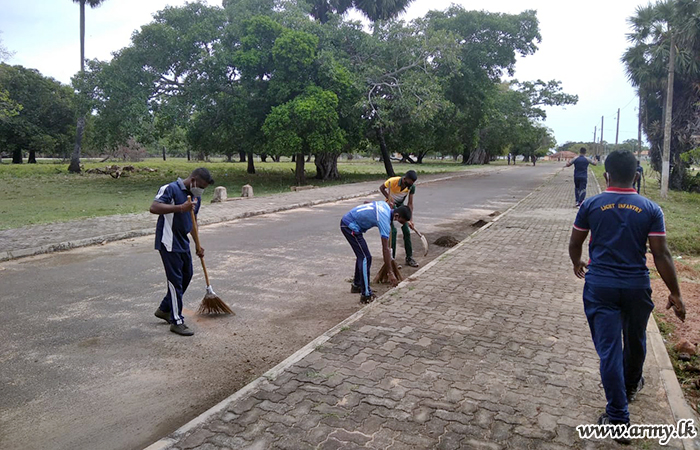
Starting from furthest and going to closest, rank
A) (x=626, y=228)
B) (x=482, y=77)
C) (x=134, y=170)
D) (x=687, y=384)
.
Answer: (x=134, y=170), (x=482, y=77), (x=687, y=384), (x=626, y=228)

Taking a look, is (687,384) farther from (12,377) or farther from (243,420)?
(12,377)

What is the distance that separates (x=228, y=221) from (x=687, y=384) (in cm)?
1030

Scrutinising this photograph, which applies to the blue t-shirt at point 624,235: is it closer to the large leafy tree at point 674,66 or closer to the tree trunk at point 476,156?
the large leafy tree at point 674,66

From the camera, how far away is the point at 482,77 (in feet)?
95.6

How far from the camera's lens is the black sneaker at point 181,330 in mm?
4703

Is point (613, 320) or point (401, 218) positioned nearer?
point (613, 320)

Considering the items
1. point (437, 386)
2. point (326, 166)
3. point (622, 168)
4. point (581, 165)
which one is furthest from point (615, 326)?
point (326, 166)

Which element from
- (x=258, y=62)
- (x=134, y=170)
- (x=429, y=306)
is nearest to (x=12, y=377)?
(x=429, y=306)

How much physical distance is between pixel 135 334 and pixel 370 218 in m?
2.73

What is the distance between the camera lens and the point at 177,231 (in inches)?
185

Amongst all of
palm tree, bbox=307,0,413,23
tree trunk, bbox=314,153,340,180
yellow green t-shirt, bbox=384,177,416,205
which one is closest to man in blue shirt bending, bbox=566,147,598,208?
yellow green t-shirt, bbox=384,177,416,205

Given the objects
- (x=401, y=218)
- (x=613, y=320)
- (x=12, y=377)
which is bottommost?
(x=12, y=377)

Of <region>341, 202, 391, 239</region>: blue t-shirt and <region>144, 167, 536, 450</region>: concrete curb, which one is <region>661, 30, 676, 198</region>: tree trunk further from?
<region>144, 167, 536, 450</region>: concrete curb

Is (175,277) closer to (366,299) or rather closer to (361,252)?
(361,252)
